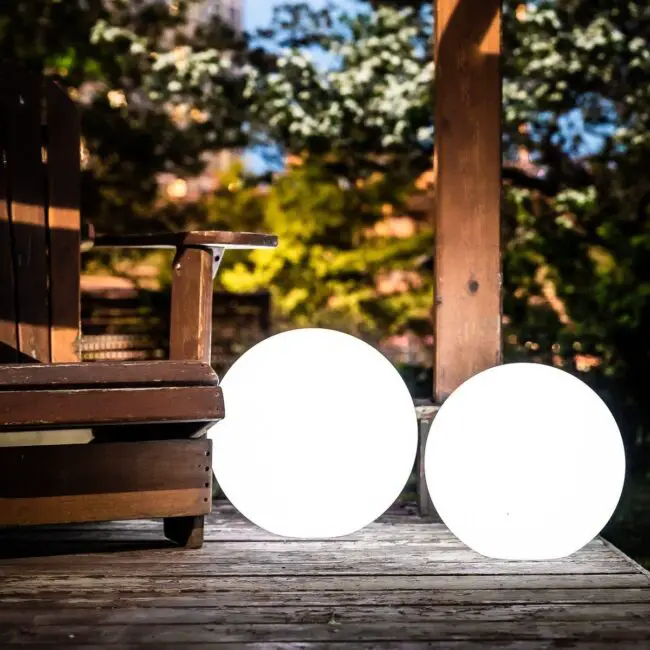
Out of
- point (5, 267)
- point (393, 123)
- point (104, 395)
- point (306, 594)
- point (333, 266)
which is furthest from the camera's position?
point (333, 266)

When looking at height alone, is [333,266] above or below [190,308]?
below

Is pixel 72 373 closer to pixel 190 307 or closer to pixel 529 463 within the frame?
pixel 190 307

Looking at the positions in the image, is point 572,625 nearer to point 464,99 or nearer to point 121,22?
point 464,99

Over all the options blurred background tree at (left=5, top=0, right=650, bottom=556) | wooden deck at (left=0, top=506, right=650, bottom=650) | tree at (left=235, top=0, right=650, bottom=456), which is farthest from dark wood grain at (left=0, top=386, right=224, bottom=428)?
tree at (left=235, top=0, right=650, bottom=456)

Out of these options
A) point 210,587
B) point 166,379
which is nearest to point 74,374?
point 166,379

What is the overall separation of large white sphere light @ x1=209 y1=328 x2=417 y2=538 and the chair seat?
0.55ft

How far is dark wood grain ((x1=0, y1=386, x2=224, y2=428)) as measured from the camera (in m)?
1.97

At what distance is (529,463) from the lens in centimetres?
198

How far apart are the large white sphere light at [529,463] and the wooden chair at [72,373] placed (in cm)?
57

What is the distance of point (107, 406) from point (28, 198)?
1.09 m

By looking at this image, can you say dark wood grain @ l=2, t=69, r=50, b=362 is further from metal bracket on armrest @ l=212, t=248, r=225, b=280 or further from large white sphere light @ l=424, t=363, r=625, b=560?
large white sphere light @ l=424, t=363, r=625, b=560

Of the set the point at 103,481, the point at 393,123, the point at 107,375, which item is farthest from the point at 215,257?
the point at 393,123

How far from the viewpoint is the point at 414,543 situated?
2367 mm

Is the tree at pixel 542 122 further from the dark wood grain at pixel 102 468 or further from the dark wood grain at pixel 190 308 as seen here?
the dark wood grain at pixel 102 468
